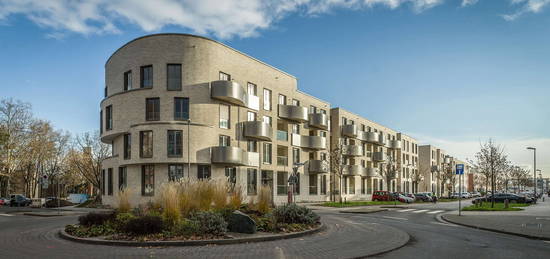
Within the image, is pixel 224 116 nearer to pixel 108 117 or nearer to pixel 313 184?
pixel 108 117

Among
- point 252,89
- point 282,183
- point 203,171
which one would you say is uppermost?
Result: point 252,89

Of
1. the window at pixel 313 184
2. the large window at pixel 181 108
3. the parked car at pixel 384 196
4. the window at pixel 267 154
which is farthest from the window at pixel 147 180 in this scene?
the parked car at pixel 384 196

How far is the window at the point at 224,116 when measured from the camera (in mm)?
35125

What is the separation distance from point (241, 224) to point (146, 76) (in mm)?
23316

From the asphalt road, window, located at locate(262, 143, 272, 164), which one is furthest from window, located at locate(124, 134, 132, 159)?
the asphalt road

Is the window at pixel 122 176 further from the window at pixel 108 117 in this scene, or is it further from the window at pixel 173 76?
the window at pixel 173 76

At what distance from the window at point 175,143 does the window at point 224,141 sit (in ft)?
13.2

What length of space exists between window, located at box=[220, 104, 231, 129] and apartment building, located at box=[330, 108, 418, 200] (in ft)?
49.6

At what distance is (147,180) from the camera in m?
32.2

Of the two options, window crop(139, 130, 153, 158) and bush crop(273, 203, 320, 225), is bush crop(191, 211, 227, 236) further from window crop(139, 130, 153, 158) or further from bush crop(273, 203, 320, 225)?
window crop(139, 130, 153, 158)

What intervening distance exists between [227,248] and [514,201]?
47.0 metres

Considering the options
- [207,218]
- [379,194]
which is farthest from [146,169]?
[379,194]

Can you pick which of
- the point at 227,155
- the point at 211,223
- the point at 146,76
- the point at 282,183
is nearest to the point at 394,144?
the point at 282,183

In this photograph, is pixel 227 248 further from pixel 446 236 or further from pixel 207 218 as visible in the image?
pixel 446 236
